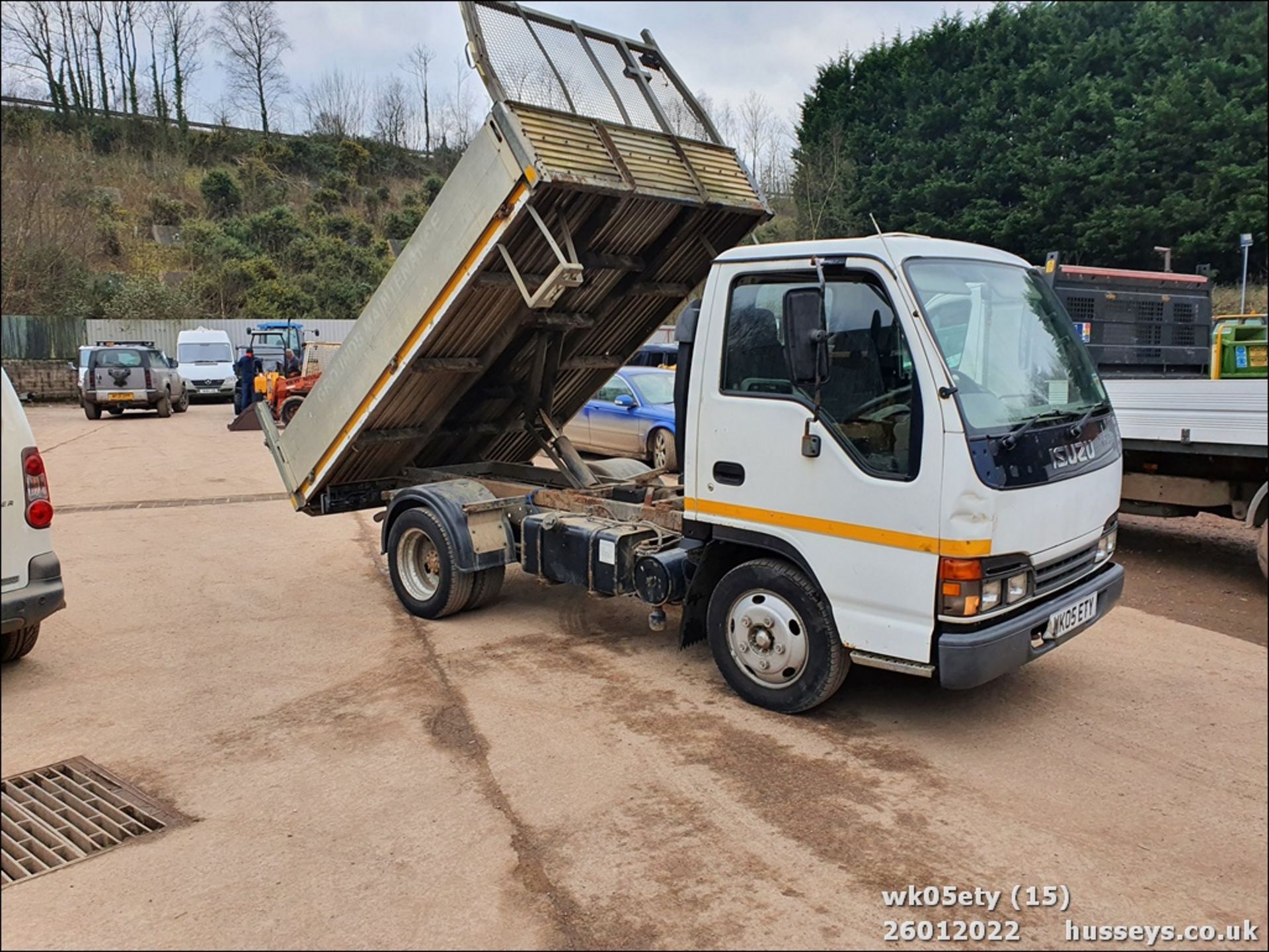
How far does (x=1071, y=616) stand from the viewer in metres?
4.56

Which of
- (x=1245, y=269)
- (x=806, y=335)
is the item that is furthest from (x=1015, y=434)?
(x=1245, y=269)

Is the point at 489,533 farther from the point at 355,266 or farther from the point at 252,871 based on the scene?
the point at 355,266

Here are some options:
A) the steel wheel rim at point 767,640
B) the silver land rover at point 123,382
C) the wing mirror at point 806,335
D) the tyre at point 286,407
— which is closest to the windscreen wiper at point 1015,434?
the wing mirror at point 806,335

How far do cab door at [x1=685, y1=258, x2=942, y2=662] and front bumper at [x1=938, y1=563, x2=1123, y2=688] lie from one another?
13 cm

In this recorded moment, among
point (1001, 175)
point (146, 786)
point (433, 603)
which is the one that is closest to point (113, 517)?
point (433, 603)

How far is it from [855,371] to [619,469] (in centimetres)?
359

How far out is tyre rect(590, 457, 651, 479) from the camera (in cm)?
765

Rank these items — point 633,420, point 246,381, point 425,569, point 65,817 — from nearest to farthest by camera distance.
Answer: point 65,817 < point 425,569 < point 633,420 < point 246,381

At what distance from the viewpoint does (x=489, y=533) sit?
6.54m

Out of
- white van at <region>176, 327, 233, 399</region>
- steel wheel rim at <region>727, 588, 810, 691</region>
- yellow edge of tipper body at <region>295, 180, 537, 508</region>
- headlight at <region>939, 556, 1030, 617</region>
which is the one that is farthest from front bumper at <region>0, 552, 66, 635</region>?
white van at <region>176, 327, 233, 399</region>

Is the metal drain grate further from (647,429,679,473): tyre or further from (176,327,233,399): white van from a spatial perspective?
(176,327,233,399): white van

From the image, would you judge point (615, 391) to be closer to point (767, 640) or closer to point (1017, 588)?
point (767, 640)

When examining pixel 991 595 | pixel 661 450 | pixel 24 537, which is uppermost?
pixel 24 537

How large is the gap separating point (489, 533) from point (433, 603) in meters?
0.67
